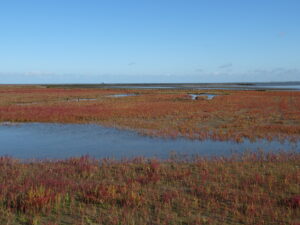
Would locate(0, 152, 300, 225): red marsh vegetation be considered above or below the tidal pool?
above

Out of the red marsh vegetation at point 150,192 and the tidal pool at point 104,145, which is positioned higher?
the red marsh vegetation at point 150,192

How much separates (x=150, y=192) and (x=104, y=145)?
8.10m

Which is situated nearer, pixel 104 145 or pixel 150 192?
pixel 150 192

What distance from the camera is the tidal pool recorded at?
14.3 m

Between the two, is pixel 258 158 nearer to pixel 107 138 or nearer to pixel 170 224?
Result: pixel 170 224

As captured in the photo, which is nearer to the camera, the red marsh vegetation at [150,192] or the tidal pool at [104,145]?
the red marsh vegetation at [150,192]

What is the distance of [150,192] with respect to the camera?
869cm

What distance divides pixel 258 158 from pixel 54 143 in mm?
11344

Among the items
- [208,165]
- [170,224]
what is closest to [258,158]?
[208,165]

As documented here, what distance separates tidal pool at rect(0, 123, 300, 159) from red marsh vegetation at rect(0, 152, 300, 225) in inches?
86.8

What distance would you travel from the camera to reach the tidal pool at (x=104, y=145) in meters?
14.3

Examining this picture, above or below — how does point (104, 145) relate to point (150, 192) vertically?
below

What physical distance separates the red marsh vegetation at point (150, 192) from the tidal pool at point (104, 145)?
2.20 metres

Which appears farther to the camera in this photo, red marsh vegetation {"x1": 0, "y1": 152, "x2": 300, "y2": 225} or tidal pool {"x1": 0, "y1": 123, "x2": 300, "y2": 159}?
tidal pool {"x1": 0, "y1": 123, "x2": 300, "y2": 159}
